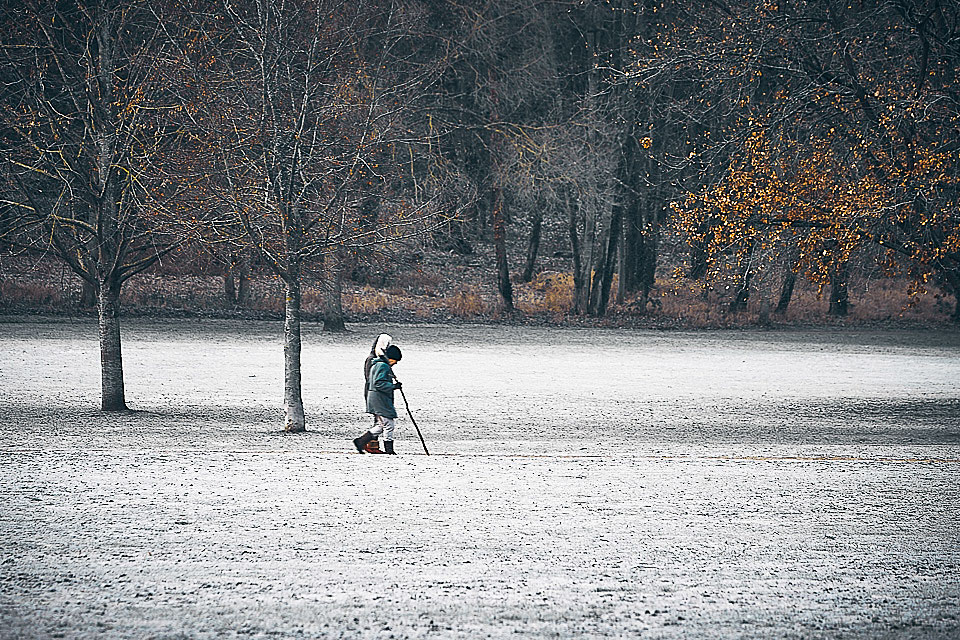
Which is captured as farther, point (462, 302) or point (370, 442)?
point (462, 302)

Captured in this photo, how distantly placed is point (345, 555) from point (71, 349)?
60.8 ft

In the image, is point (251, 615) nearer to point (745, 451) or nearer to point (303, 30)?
point (745, 451)

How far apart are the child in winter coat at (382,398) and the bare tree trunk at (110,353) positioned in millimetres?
5935

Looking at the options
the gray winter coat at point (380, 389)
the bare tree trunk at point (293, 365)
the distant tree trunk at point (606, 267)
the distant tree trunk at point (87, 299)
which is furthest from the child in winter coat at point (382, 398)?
the distant tree trunk at point (606, 267)

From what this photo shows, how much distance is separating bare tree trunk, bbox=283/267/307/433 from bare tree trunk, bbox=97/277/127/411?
9.43 feet

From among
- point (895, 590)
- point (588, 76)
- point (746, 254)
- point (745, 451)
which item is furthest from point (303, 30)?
point (588, 76)

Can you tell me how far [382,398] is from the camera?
1142 centimetres

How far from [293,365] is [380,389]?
381 cm

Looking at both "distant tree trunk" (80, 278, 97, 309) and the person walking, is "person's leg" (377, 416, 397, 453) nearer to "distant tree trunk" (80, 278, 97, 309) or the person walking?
the person walking

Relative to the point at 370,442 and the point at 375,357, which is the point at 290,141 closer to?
the point at 375,357

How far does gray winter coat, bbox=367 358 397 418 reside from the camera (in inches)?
446

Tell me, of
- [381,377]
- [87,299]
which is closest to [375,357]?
[381,377]

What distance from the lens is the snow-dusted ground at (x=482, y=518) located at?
18.0 feet

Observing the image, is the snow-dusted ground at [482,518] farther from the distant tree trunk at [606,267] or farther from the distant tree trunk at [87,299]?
the distant tree trunk at [606,267]
